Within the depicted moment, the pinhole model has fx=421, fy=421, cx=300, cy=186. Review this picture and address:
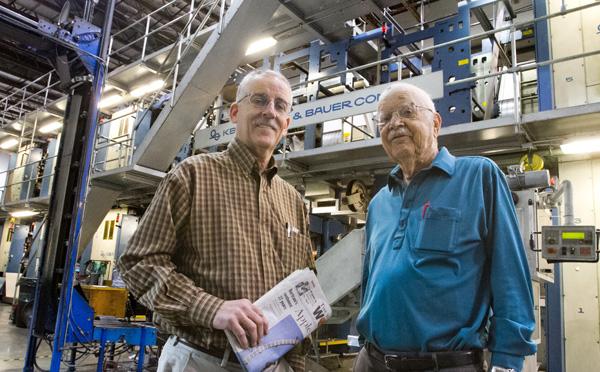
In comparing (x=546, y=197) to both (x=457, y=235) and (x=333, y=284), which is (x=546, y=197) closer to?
(x=333, y=284)

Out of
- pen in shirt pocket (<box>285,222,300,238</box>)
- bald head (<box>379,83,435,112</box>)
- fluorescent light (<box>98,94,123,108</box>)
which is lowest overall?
pen in shirt pocket (<box>285,222,300,238</box>)

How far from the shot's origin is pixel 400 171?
2.04 metres

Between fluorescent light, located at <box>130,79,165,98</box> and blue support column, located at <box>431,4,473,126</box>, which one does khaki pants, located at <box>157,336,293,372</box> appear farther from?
fluorescent light, located at <box>130,79,165,98</box>

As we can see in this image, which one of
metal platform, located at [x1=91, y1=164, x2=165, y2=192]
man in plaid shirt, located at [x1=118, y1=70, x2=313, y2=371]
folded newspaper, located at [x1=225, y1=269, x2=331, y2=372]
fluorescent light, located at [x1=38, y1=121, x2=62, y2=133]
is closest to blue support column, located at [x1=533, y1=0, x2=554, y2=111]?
man in plaid shirt, located at [x1=118, y1=70, x2=313, y2=371]

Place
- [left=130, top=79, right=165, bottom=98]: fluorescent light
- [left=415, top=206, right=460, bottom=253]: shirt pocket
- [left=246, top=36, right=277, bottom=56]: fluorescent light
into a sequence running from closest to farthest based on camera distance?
1. [left=415, top=206, right=460, bottom=253]: shirt pocket
2. [left=246, top=36, right=277, bottom=56]: fluorescent light
3. [left=130, top=79, right=165, bottom=98]: fluorescent light

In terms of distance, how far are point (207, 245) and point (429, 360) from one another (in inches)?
35.8

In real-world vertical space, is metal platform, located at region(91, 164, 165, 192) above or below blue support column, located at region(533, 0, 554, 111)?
below

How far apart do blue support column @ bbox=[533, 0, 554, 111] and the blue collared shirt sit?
4.17 m

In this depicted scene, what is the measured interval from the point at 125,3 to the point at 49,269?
27.5 feet

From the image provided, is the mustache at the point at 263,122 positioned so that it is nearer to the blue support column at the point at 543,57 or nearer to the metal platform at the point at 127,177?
the blue support column at the point at 543,57

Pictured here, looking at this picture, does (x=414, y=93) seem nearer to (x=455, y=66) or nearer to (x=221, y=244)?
(x=221, y=244)

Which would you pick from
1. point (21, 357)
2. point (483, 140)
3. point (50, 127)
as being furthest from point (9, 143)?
point (483, 140)

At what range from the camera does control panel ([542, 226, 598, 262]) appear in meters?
3.86

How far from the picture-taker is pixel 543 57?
544cm
